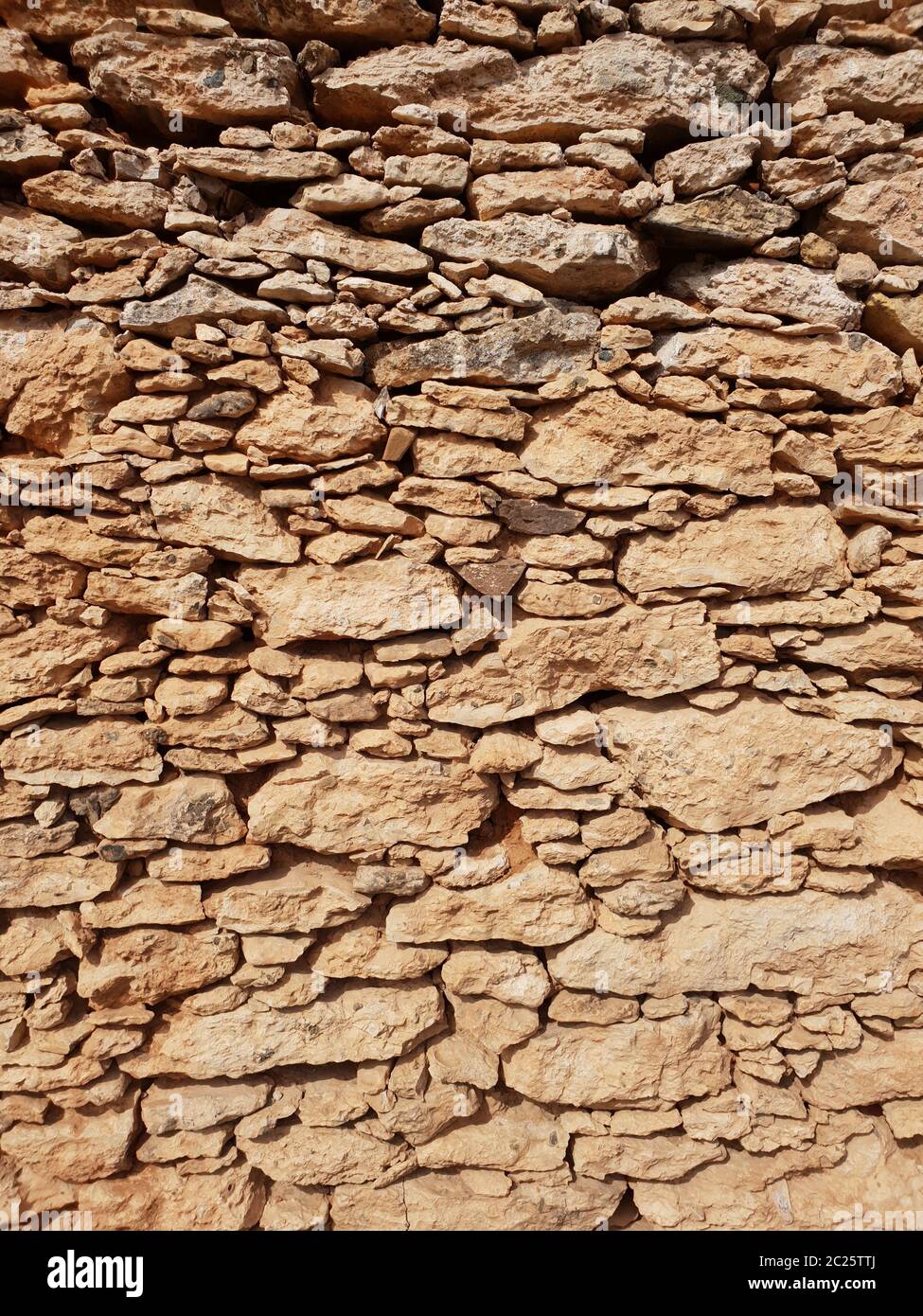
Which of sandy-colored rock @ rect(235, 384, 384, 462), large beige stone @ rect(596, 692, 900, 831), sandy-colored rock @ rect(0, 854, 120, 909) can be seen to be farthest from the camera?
large beige stone @ rect(596, 692, 900, 831)

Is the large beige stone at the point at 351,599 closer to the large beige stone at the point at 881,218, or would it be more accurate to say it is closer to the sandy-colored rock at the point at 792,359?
the sandy-colored rock at the point at 792,359

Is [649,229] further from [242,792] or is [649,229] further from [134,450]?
[242,792]

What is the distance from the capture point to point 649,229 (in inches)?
106

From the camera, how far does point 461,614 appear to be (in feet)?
8.97

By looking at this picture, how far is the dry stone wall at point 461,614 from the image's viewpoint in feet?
8.45

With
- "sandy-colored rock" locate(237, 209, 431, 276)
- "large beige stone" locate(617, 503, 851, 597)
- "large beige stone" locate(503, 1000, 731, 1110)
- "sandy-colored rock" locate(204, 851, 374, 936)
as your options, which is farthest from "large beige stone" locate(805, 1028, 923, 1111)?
"sandy-colored rock" locate(237, 209, 431, 276)

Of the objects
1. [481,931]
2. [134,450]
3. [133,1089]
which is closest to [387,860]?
[481,931]

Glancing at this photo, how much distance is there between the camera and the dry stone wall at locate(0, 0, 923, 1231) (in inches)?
101

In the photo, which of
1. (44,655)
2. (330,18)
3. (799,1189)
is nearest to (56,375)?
(44,655)

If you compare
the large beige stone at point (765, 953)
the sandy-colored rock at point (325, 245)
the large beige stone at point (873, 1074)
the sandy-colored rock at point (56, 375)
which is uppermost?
the sandy-colored rock at point (325, 245)

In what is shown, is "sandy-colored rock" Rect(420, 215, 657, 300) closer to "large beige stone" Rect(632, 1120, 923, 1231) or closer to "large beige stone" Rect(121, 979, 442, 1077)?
"large beige stone" Rect(121, 979, 442, 1077)

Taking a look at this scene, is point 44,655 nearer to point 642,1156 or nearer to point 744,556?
point 744,556

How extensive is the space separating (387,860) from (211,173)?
3056 mm

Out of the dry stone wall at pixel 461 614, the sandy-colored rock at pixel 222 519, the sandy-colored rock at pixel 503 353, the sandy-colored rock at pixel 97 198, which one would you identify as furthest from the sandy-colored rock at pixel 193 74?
the sandy-colored rock at pixel 222 519
